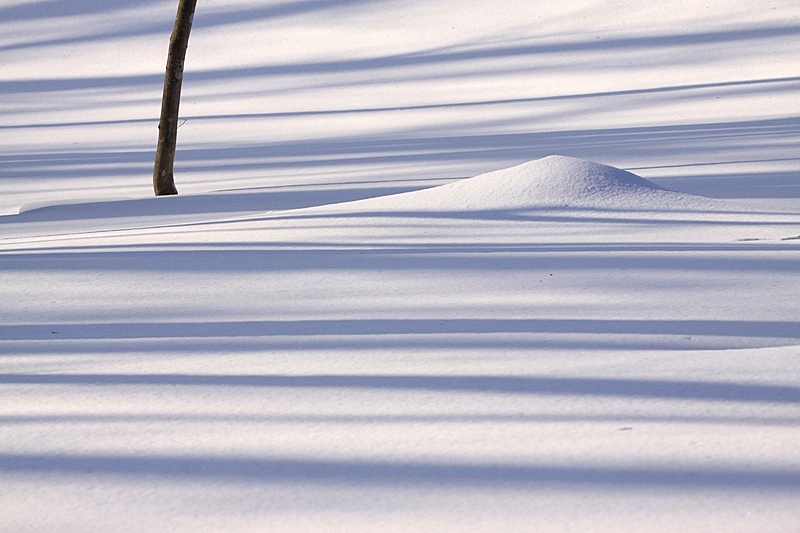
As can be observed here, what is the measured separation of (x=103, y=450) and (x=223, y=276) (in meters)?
2.45

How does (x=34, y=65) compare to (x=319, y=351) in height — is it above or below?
above

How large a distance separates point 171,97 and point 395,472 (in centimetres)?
822

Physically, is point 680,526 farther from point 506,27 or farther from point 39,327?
point 506,27

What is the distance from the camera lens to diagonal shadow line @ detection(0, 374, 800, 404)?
3010 mm

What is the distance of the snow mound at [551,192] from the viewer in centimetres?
671

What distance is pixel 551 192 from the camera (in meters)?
6.80

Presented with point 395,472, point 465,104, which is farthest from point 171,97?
point 465,104

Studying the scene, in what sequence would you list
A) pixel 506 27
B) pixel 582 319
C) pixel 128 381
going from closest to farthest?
pixel 128 381 → pixel 582 319 → pixel 506 27

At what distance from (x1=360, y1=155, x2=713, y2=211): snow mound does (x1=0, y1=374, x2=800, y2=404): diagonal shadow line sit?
3.34m

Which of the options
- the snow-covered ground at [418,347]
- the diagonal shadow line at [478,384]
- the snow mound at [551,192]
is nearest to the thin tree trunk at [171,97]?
the snow-covered ground at [418,347]

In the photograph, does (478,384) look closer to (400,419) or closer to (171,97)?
(400,419)

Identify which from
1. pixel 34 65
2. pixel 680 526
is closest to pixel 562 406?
pixel 680 526

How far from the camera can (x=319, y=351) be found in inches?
150

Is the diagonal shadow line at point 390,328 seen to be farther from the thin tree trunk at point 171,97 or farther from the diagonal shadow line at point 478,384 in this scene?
the thin tree trunk at point 171,97
